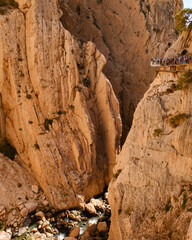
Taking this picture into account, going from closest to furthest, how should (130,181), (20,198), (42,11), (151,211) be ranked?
(151,211)
(130,181)
(20,198)
(42,11)

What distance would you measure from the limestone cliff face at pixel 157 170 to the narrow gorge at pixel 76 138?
0.06m

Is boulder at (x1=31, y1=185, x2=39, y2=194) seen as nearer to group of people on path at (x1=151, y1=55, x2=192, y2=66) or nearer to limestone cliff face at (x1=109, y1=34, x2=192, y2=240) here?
limestone cliff face at (x1=109, y1=34, x2=192, y2=240)

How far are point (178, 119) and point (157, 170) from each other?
331 centimetres

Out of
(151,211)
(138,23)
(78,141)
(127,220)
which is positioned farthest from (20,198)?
(138,23)

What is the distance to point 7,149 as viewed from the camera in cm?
2219

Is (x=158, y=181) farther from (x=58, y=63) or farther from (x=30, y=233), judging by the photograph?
(x=58, y=63)

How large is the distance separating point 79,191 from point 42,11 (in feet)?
59.2

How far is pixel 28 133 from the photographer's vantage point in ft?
70.6

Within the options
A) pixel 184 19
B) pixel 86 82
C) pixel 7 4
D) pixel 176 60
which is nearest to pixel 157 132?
pixel 176 60

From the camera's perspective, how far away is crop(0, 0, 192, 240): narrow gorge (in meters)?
12.9

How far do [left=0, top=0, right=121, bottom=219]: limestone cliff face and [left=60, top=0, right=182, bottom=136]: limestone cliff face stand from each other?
706cm

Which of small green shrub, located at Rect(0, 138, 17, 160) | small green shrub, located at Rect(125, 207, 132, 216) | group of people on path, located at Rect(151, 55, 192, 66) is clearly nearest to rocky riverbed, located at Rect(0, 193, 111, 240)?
small green shrub, located at Rect(125, 207, 132, 216)

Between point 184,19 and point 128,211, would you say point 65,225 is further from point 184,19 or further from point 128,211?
point 184,19

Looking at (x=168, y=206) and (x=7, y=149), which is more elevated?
(x=168, y=206)
